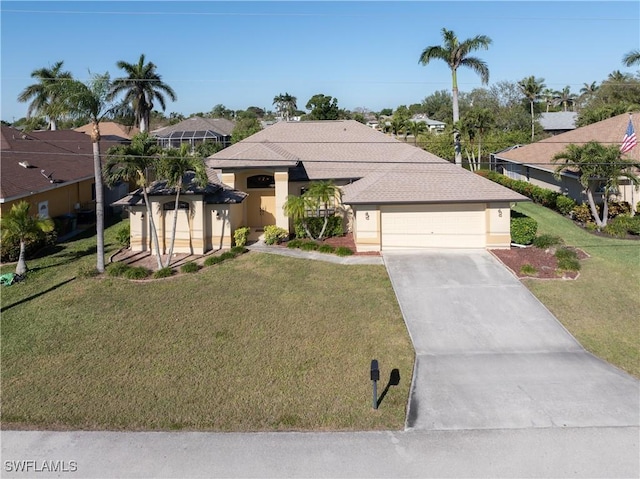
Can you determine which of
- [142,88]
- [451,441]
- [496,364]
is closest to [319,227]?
[496,364]

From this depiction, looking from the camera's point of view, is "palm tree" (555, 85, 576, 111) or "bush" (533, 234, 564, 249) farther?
"palm tree" (555, 85, 576, 111)

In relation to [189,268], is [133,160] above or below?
above

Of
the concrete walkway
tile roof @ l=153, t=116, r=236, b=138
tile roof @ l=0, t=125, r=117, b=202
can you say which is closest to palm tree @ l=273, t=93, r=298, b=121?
tile roof @ l=153, t=116, r=236, b=138

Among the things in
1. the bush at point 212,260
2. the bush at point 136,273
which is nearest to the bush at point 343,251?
the bush at point 212,260

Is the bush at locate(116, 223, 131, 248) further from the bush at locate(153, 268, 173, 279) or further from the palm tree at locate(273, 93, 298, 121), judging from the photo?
the palm tree at locate(273, 93, 298, 121)

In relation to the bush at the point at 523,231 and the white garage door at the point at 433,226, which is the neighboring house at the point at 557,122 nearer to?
the bush at the point at 523,231

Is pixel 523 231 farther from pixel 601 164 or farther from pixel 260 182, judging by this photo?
pixel 260 182

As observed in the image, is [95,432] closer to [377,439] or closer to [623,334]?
[377,439]
